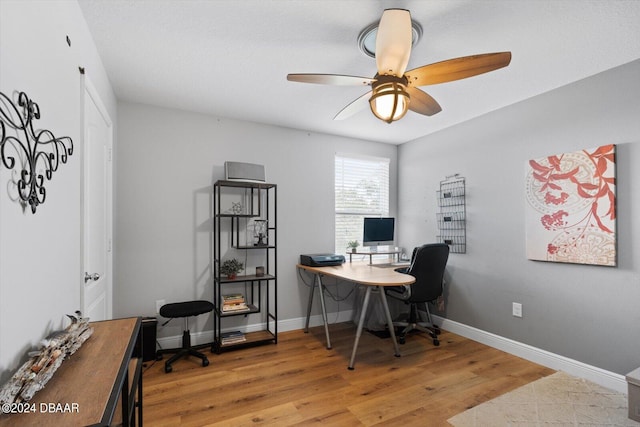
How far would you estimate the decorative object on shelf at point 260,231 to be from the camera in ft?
10.8

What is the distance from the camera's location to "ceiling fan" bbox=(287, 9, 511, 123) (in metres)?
1.52

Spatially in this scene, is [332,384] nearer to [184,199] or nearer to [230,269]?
[230,269]

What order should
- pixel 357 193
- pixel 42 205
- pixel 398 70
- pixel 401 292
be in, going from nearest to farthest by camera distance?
1. pixel 42 205
2. pixel 398 70
3. pixel 401 292
4. pixel 357 193

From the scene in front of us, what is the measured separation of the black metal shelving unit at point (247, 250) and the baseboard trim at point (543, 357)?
2.04 metres

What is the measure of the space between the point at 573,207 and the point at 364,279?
1782 millimetres

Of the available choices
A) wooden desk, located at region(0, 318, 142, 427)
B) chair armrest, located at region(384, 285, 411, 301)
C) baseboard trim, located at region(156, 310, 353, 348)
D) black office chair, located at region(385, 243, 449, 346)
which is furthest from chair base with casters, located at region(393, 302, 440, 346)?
wooden desk, located at region(0, 318, 142, 427)

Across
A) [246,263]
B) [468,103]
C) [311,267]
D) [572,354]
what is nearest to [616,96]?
[468,103]

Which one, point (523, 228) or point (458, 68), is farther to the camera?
point (523, 228)

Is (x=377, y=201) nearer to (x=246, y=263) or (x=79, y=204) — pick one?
(x=246, y=263)

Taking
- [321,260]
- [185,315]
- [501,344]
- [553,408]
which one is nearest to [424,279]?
[501,344]

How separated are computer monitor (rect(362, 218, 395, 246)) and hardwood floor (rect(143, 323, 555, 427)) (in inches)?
44.3

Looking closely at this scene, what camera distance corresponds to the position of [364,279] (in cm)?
268

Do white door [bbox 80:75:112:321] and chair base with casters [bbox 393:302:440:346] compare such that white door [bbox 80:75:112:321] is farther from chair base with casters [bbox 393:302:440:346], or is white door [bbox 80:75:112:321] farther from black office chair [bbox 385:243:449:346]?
chair base with casters [bbox 393:302:440:346]

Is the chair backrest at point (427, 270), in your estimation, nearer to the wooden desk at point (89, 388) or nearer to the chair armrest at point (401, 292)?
the chair armrest at point (401, 292)
